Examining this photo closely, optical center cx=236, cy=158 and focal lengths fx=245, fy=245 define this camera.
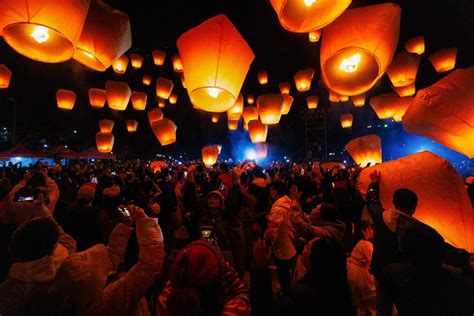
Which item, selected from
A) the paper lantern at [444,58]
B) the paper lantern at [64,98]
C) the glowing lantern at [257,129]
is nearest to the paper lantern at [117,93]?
the paper lantern at [64,98]

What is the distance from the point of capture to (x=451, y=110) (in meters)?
2.37

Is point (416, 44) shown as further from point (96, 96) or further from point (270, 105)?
point (96, 96)

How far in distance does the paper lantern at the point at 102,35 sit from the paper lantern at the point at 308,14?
207cm

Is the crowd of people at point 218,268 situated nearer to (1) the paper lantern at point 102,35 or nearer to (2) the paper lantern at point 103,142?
(1) the paper lantern at point 102,35

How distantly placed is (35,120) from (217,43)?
28.1 m

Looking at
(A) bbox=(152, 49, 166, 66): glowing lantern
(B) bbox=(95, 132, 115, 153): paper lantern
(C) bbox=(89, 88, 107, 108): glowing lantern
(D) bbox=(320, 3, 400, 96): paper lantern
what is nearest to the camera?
(D) bbox=(320, 3, 400, 96): paper lantern

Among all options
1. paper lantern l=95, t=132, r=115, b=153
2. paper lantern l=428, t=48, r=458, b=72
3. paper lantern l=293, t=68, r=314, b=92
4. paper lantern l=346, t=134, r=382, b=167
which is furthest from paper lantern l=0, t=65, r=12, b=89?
paper lantern l=428, t=48, r=458, b=72

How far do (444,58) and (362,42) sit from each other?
841 cm

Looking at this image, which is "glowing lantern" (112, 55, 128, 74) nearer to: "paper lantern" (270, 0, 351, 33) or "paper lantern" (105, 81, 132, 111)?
"paper lantern" (105, 81, 132, 111)

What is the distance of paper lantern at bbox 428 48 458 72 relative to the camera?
8.16 meters

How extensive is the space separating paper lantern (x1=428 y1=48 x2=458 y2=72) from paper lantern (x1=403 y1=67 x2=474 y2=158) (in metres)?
7.90

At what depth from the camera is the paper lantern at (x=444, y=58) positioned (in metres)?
8.16

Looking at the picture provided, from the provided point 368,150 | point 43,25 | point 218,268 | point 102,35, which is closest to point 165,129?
point 102,35

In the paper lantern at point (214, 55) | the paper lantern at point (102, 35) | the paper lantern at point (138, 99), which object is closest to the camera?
the paper lantern at point (214, 55)
